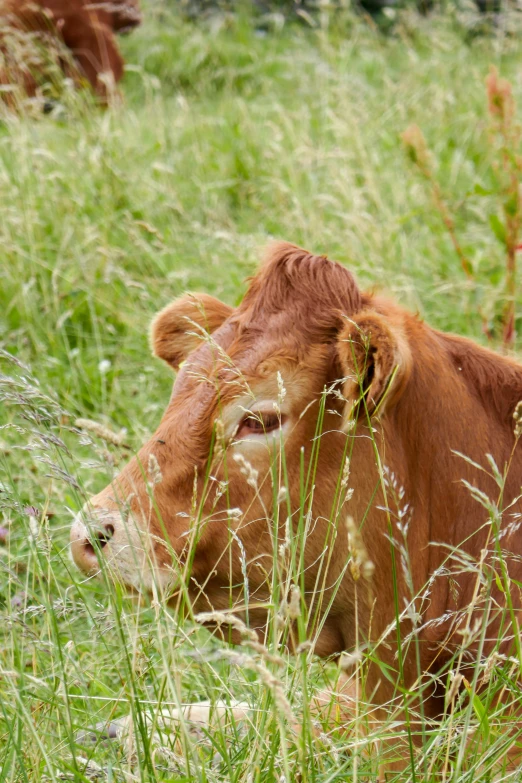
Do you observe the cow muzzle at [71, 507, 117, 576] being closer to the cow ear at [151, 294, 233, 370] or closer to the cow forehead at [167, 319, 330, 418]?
the cow forehead at [167, 319, 330, 418]

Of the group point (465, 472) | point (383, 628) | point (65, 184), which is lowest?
point (383, 628)

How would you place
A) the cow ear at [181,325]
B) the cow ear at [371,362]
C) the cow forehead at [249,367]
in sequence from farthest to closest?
the cow ear at [181,325] → the cow forehead at [249,367] → the cow ear at [371,362]

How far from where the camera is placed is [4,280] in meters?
4.70

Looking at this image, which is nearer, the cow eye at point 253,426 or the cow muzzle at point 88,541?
the cow muzzle at point 88,541

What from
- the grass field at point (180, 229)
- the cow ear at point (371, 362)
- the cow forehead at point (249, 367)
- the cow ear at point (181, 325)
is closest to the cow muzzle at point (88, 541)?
the grass field at point (180, 229)

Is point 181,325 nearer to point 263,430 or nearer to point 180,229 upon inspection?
point 263,430

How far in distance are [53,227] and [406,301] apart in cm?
191

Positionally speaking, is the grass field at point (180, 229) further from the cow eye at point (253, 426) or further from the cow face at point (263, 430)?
the cow eye at point (253, 426)

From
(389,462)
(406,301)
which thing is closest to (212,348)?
(389,462)

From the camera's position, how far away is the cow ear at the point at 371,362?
2.09 meters

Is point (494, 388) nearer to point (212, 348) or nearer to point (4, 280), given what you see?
point (212, 348)

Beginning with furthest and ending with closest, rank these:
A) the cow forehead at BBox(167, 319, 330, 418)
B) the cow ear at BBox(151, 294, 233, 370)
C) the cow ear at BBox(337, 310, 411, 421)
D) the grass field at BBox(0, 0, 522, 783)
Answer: the grass field at BBox(0, 0, 522, 783) < the cow ear at BBox(151, 294, 233, 370) < the cow forehead at BBox(167, 319, 330, 418) < the cow ear at BBox(337, 310, 411, 421)

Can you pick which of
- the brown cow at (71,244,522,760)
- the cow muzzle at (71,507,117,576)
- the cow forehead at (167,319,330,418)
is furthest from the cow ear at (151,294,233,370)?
the cow muzzle at (71,507,117,576)

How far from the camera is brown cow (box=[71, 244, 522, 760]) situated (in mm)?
2174
